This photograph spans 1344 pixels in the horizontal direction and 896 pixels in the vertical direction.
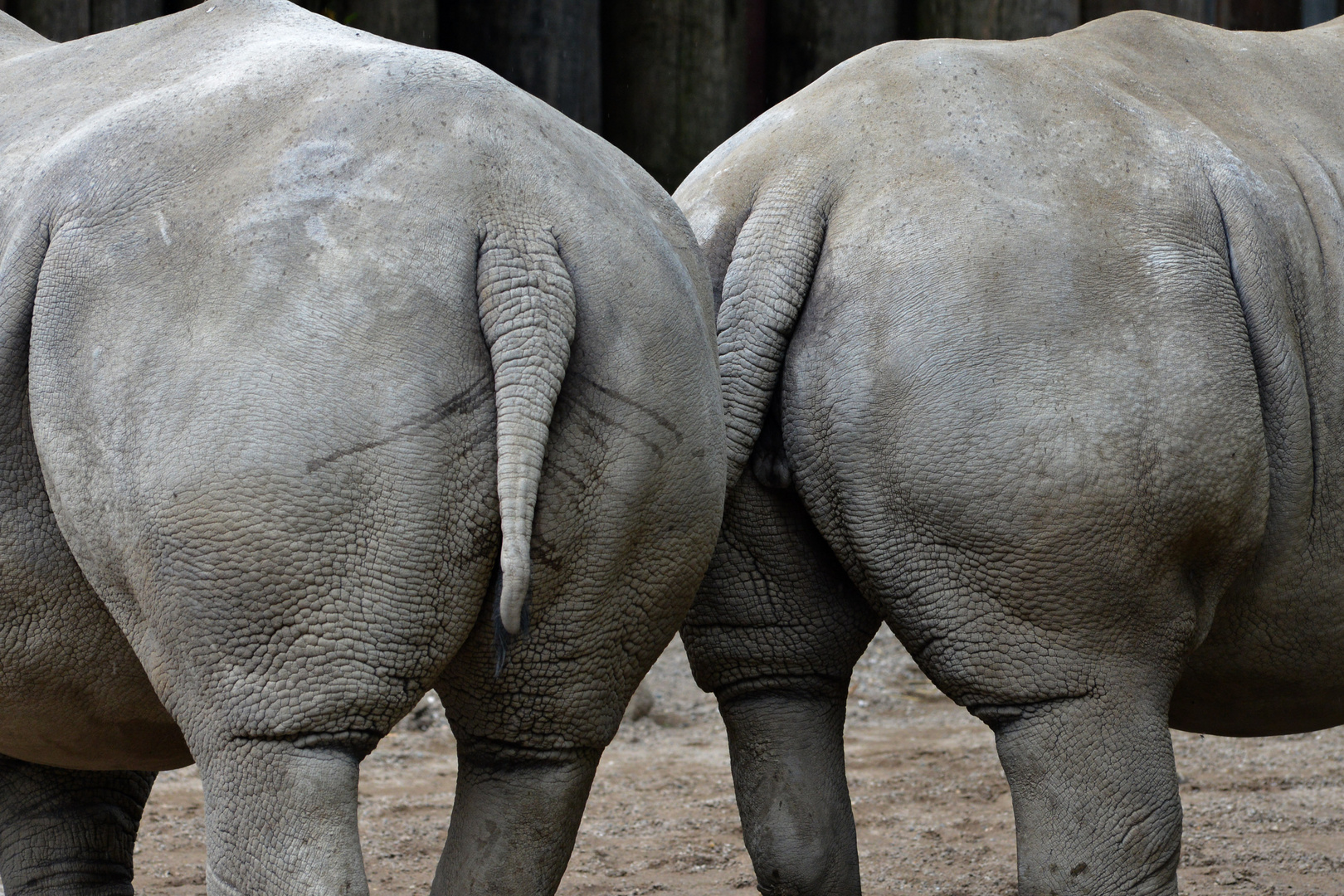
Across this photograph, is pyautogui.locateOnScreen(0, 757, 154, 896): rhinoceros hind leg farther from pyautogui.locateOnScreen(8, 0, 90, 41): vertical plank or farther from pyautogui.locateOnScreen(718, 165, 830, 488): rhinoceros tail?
pyautogui.locateOnScreen(8, 0, 90, 41): vertical plank

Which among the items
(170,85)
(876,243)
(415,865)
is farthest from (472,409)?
(415,865)

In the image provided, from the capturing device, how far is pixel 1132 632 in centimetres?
268

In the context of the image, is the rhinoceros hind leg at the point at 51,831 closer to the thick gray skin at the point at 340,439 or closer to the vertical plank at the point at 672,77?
the thick gray skin at the point at 340,439

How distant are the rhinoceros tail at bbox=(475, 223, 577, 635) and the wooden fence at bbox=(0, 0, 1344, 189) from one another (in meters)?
Result: 4.21

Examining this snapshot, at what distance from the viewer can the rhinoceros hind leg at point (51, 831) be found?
10.1ft

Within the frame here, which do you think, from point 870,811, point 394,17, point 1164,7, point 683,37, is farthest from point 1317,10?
point 870,811

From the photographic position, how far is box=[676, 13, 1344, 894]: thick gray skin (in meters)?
2.62

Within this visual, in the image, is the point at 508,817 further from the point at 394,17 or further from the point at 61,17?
the point at 394,17

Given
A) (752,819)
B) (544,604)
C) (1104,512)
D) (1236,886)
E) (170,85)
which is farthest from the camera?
(1236,886)

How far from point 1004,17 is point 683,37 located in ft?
4.32

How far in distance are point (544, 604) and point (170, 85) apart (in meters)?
0.95

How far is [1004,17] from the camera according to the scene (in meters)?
6.44

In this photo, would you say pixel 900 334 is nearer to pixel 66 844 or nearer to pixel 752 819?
pixel 752 819

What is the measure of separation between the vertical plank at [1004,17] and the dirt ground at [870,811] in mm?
2787
